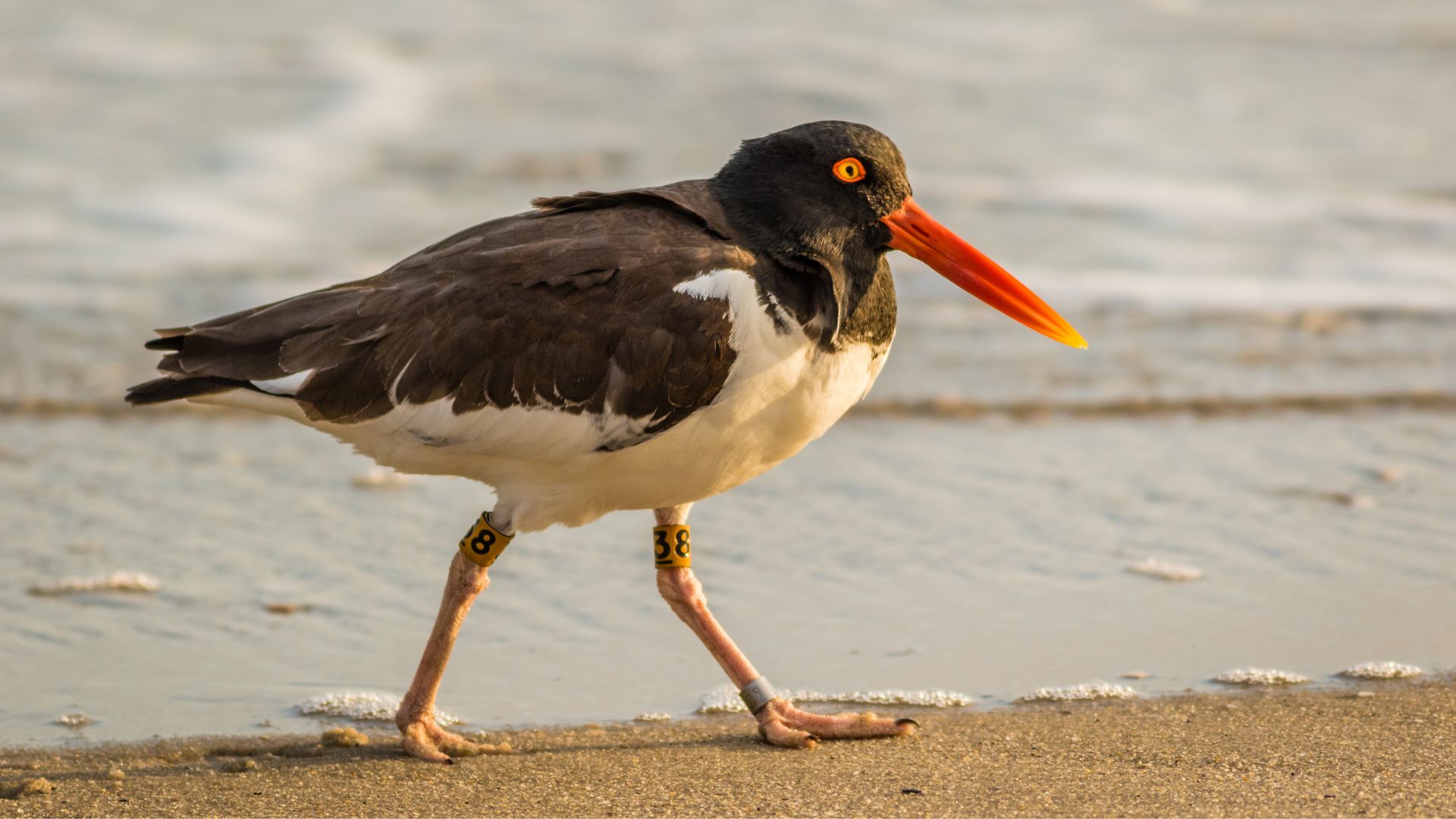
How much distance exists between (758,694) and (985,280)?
4.64 feet

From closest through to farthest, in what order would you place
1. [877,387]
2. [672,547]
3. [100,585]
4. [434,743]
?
[434,743]
[672,547]
[100,585]
[877,387]

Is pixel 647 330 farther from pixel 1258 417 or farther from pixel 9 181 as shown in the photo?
pixel 9 181

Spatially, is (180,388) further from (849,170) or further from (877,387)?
(877,387)

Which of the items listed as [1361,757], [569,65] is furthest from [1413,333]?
[569,65]

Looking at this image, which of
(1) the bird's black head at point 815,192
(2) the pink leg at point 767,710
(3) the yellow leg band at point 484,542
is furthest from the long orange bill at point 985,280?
(3) the yellow leg band at point 484,542

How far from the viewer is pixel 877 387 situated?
834 cm

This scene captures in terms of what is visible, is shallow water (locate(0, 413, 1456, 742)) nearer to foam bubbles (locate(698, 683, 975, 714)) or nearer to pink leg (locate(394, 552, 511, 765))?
foam bubbles (locate(698, 683, 975, 714))

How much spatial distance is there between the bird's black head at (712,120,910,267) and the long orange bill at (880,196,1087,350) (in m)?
0.18

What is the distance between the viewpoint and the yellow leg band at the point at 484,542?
474 centimetres

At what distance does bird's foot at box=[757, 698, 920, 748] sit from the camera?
4.74m

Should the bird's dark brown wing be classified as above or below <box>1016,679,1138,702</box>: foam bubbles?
above

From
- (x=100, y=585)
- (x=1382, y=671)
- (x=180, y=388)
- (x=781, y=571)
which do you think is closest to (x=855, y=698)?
(x=781, y=571)

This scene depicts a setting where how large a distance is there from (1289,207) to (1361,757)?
26.1 feet

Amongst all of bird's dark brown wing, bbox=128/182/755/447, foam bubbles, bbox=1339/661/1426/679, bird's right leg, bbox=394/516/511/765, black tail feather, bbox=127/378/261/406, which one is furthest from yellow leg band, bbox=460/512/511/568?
foam bubbles, bbox=1339/661/1426/679
